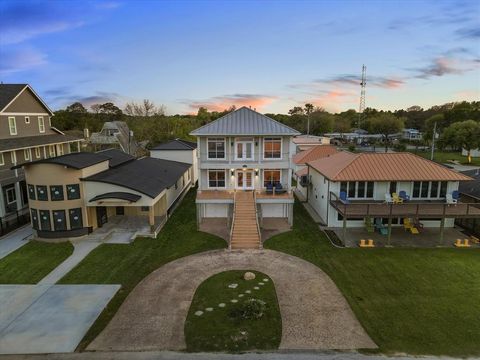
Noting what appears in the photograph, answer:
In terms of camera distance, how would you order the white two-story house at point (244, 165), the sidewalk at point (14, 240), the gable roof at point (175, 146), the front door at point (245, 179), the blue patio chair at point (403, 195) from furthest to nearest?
the gable roof at point (175, 146)
the front door at point (245, 179)
the white two-story house at point (244, 165)
the blue patio chair at point (403, 195)
the sidewalk at point (14, 240)

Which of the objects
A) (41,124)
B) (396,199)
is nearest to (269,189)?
(396,199)

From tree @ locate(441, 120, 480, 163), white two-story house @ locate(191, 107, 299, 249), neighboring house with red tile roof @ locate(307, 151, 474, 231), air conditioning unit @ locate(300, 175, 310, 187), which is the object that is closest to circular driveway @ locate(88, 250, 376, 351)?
white two-story house @ locate(191, 107, 299, 249)

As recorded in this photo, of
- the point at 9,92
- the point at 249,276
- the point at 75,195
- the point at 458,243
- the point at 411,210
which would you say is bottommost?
the point at 249,276

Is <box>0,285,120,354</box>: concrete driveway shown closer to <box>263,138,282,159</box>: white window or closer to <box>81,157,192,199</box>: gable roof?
<box>81,157,192,199</box>: gable roof

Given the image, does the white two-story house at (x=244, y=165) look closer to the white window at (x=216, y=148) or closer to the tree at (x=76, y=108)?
the white window at (x=216, y=148)

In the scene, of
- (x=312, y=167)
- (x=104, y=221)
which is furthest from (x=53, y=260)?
(x=312, y=167)

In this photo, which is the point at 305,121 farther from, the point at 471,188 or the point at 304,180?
the point at 471,188

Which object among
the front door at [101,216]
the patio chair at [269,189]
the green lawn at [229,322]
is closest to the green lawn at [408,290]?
the green lawn at [229,322]
